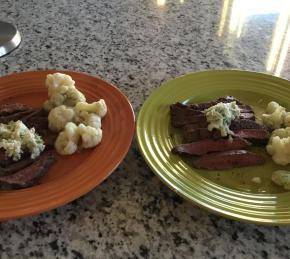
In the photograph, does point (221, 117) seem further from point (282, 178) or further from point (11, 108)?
point (11, 108)

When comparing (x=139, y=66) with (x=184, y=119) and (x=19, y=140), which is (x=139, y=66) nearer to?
(x=184, y=119)

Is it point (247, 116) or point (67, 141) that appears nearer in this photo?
point (67, 141)

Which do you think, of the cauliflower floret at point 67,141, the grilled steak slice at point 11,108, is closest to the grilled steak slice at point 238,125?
the cauliflower floret at point 67,141

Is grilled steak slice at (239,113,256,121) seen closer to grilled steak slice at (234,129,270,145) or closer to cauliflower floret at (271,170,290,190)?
grilled steak slice at (234,129,270,145)

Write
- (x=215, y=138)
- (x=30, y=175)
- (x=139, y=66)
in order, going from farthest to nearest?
1. (x=139, y=66)
2. (x=215, y=138)
3. (x=30, y=175)

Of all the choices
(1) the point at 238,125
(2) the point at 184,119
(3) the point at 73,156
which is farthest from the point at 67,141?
(1) the point at 238,125

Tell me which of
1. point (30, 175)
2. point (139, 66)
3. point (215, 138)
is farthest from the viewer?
point (139, 66)
